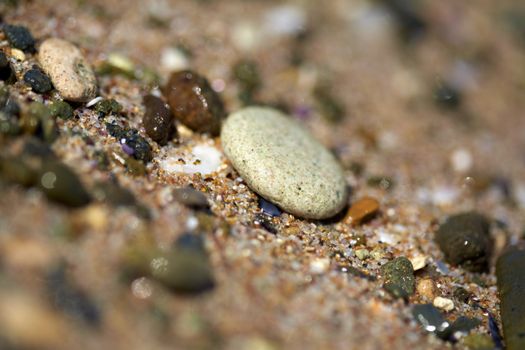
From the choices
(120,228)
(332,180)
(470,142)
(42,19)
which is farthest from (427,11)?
(120,228)

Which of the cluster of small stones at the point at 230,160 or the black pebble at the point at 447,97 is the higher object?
the black pebble at the point at 447,97

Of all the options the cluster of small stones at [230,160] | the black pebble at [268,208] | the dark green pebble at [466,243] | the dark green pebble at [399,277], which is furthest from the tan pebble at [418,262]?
the black pebble at [268,208]

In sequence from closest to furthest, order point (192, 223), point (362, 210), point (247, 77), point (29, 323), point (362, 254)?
point (29, 323) → point (192, 223) → point (362, 254) → point (362, 210) → point (247, 77)

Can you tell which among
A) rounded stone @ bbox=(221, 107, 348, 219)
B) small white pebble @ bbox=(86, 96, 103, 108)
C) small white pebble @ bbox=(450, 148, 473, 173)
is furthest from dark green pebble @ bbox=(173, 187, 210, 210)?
small white pebble @ bbox=(450, 148, 473, 173)

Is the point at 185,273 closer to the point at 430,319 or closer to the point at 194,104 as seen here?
the point at 430,319

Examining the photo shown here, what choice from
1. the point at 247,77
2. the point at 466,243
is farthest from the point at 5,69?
the point at 466,243

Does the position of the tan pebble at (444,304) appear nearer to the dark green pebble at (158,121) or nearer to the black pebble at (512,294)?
the black pebble at (512,294)
